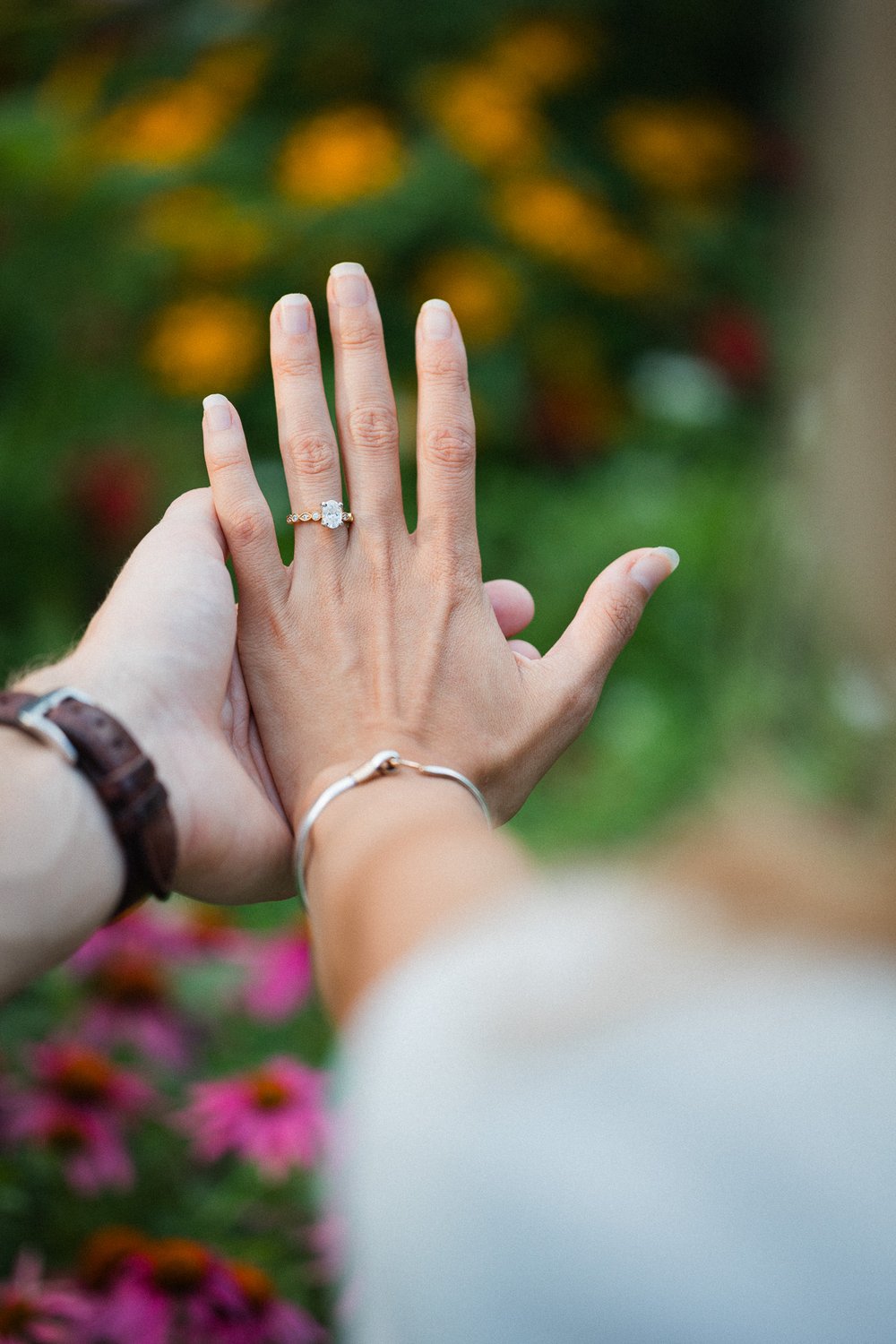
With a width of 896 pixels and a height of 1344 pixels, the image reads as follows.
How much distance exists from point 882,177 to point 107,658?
2.86ft

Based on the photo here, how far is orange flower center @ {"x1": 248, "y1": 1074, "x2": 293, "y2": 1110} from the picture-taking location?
1.49 m

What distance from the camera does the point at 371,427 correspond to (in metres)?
1.38

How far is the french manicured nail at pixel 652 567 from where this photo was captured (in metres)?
1.42

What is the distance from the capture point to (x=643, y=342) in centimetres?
340

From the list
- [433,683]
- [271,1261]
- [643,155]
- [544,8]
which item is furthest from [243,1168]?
[544,8]

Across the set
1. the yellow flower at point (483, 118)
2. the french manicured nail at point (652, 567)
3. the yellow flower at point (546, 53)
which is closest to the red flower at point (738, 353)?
the yellow flower at point (483, 118)

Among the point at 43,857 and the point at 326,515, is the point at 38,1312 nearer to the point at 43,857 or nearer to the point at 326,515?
the point at 43,857

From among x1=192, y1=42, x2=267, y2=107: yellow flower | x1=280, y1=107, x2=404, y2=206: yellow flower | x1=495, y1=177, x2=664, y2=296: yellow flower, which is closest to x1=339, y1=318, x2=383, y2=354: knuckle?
x1=280, y1=107, x2=404, y2=206: yellow flower

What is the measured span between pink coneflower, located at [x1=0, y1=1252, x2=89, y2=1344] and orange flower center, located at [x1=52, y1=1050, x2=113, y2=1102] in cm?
21

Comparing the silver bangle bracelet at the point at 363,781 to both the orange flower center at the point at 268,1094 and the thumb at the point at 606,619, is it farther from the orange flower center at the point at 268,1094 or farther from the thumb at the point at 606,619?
the orange flower center at the point at 268,1094

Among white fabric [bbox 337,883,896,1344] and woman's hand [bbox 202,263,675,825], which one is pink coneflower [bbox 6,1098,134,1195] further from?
white fabric [bbox 337,883,896,1344]

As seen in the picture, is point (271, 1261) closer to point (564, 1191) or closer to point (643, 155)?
point (564, 1191)

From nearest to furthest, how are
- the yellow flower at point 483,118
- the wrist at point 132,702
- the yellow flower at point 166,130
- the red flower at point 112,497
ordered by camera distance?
the wrist at point 132,702, the red flower at point 112,497, the yellow flower at point 166,130, the yellow flower at point 483,118

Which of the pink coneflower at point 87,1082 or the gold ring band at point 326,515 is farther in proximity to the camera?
the pink coneflower at point 87,1082
